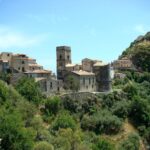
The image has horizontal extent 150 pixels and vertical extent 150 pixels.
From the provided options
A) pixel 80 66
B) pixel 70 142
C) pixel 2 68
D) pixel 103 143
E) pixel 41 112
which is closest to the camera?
pixel 70 142

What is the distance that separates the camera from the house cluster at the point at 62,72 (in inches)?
2817

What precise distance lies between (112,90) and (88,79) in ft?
14.8

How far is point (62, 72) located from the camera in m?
77.3

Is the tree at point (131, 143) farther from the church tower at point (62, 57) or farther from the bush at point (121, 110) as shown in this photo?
the church tower at point (62, 57)

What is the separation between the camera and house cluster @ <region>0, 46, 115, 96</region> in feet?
235

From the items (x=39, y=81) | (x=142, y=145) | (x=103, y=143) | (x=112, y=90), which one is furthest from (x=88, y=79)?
(x=103, y=143)

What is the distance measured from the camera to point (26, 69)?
248 ft

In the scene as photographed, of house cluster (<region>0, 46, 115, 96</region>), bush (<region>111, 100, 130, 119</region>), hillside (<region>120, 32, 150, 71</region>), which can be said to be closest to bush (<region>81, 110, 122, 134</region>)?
bush (<region>111, 100, 130, 119</region>)

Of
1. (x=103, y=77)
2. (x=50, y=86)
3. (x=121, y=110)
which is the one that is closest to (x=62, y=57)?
(x=103, y=77)

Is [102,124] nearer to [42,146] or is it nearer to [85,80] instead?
[85,80]

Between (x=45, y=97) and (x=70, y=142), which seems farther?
(x=45, y=97)

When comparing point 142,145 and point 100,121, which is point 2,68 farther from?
point 142,145

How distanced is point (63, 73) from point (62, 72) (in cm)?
61

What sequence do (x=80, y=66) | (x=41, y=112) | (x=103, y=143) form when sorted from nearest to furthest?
(x=103, y=143) < (x=41, y=112) < (x=80, y=66)
